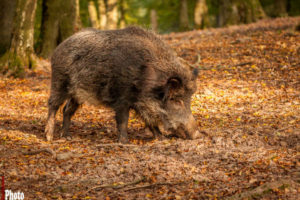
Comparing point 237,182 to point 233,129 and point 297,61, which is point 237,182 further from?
point 297,61

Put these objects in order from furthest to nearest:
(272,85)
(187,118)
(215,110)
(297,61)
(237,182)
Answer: (297,61) → (272,85) → (215,110) → (187,118) → (237,182)

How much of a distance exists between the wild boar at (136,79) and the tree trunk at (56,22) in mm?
8406

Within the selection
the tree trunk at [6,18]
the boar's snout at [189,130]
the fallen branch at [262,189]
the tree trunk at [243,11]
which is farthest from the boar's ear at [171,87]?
the tree trunk at [243,11]

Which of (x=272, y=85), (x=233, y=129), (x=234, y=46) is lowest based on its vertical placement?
(x=233, y=129)

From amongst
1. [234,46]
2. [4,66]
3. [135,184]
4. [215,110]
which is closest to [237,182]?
[135,184]

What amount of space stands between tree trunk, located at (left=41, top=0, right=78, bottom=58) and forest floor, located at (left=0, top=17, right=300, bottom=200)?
4.78m

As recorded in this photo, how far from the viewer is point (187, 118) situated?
22.4 ft

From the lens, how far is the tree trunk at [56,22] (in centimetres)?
1554

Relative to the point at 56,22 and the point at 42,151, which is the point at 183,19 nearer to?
the point at 56,22

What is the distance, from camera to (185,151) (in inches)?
240

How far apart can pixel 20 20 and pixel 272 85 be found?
828cm

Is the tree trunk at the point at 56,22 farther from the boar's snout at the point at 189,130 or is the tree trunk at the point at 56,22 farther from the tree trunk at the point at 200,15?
the tree trunk at the point at 200,15

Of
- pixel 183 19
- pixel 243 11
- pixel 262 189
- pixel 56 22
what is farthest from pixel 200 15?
pixel 262 189

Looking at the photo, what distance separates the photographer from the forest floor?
4.84m
